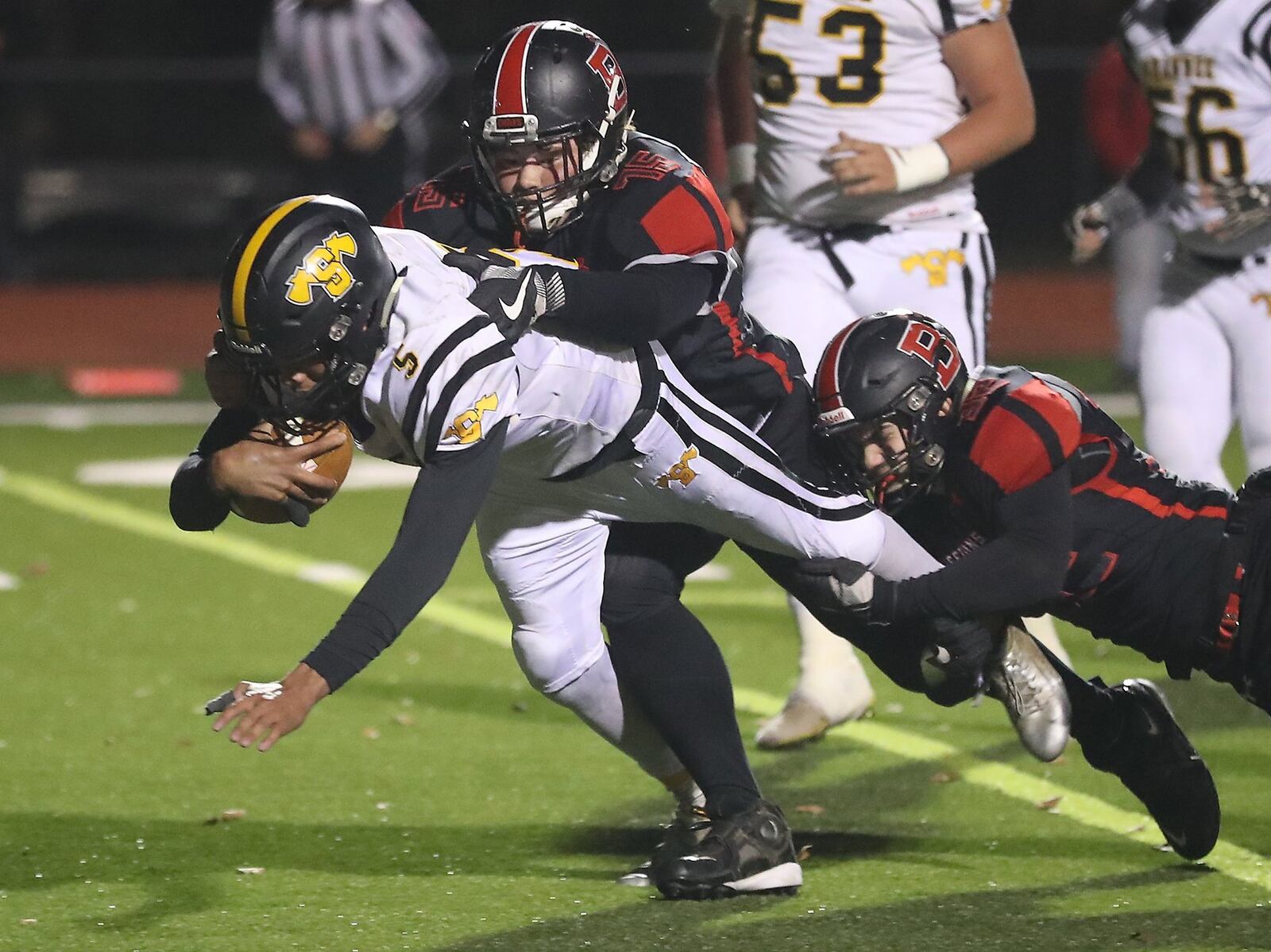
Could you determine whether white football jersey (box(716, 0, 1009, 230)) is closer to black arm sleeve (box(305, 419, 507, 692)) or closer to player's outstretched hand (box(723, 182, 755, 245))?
player's outstretched hand (box(723, 182, 755, 245))

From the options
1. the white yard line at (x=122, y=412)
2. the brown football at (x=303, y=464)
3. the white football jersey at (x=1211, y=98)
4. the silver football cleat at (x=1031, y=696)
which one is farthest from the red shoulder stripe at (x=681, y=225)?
the white yard line at (x=122, y=412)

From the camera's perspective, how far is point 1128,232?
10.5 metres

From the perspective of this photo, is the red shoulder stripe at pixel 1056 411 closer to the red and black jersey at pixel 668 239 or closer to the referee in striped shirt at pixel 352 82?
the red and black jersey at pixel 668 239

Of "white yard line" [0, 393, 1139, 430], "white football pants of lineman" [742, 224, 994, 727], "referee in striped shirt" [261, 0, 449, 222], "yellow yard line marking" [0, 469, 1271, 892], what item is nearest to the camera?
"yellow yard line marking" [0, 469, 1271, 892]

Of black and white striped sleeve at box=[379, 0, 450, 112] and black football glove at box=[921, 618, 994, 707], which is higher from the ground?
black football glove at box=[921, 618, 994, 707]

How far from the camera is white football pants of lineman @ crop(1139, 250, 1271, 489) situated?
5.17 m

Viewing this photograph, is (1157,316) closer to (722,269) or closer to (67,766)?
(722,269)

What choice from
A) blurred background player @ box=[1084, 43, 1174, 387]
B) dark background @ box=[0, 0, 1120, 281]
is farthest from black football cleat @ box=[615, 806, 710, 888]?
dark background @ box=[0, 0, 1120, 281]

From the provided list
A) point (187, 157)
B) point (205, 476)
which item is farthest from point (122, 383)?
point (205, 476)

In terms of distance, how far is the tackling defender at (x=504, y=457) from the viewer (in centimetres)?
330

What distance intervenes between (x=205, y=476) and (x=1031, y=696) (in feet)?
5.00

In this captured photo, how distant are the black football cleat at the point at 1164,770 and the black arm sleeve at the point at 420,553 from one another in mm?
1419

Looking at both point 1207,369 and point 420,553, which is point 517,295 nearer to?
point 420,553

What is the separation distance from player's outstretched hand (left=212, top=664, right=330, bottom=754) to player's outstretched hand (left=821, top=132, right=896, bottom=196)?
2121 mm
